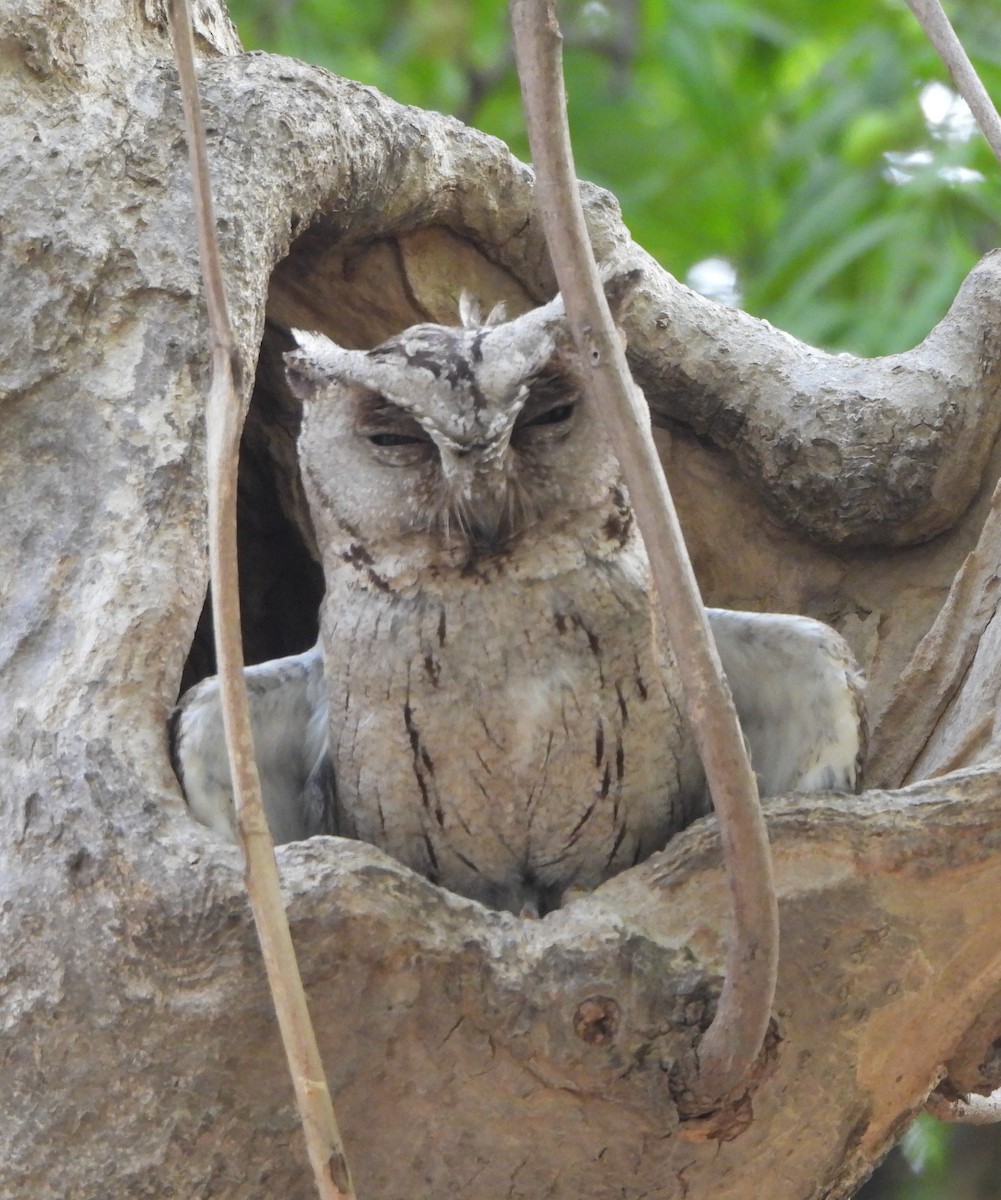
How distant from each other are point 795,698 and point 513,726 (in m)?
0.49

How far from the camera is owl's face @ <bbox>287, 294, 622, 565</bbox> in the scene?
211cm

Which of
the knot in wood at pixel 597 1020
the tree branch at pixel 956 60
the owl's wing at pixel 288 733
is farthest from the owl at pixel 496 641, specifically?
the tree branch at pixel 956 60

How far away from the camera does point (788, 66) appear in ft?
18.0

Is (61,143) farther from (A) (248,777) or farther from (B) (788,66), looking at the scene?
(B) (788,66)

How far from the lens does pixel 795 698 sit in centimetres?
242

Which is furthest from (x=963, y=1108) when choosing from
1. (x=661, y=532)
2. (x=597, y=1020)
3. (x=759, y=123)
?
(x=759, y=123)

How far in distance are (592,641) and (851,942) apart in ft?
1.81

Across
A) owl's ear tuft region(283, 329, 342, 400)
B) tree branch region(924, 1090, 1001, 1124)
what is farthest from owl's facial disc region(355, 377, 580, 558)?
tree branch region(924, 1090, 1001, 1124)

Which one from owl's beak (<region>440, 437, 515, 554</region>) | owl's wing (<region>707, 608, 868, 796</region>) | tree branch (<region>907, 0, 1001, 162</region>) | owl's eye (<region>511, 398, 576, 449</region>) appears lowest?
owl's wing (<region>707, 608, 868, 796</region>)

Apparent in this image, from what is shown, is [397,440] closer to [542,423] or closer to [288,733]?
[542,423]

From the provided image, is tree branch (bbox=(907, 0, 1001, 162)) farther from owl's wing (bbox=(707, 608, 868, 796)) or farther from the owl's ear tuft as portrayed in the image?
the owl's ear tuft

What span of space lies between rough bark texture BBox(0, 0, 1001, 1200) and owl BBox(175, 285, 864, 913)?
0.75ft

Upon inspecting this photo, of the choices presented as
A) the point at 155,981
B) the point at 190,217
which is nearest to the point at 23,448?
the point at 190,217

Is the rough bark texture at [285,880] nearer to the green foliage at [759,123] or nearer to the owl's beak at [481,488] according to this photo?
the owl's beak at [481,488]
